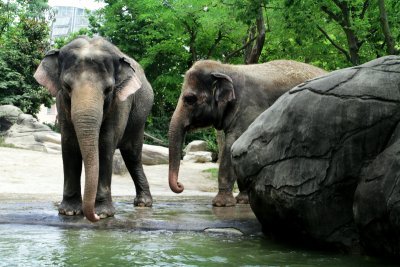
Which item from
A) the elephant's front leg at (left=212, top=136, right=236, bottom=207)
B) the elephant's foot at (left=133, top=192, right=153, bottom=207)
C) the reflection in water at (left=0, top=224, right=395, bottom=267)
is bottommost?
the reflection in water at (left=0, top=224, right=395, bottom=267)

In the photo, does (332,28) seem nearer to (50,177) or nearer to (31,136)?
(50,177)

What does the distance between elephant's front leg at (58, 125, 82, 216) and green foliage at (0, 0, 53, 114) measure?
2362cm

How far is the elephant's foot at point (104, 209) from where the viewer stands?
781cm

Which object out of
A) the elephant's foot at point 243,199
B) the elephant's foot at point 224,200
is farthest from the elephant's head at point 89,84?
the elephant's foot at point 243,199

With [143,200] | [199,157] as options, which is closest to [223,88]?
[143,200]

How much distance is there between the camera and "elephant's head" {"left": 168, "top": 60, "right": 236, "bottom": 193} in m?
9.99

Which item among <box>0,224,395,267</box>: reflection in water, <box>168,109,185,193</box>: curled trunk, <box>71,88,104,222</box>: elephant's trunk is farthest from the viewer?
<box>168,109,185,193</box>: curled trunk

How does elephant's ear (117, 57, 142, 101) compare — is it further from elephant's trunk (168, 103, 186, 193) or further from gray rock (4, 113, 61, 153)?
gray rock (4, 113, 61, 153)

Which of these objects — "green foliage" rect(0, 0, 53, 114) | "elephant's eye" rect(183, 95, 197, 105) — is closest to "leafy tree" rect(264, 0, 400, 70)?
"elephant's eye" rect(183, 95, 197, 105)

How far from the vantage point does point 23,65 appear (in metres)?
32.8

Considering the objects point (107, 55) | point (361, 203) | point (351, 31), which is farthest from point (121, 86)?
point (351, 31)

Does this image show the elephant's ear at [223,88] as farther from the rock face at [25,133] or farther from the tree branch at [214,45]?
the rock face at [25,133]

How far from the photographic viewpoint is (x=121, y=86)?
8.04 metres

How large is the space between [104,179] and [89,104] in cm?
127
